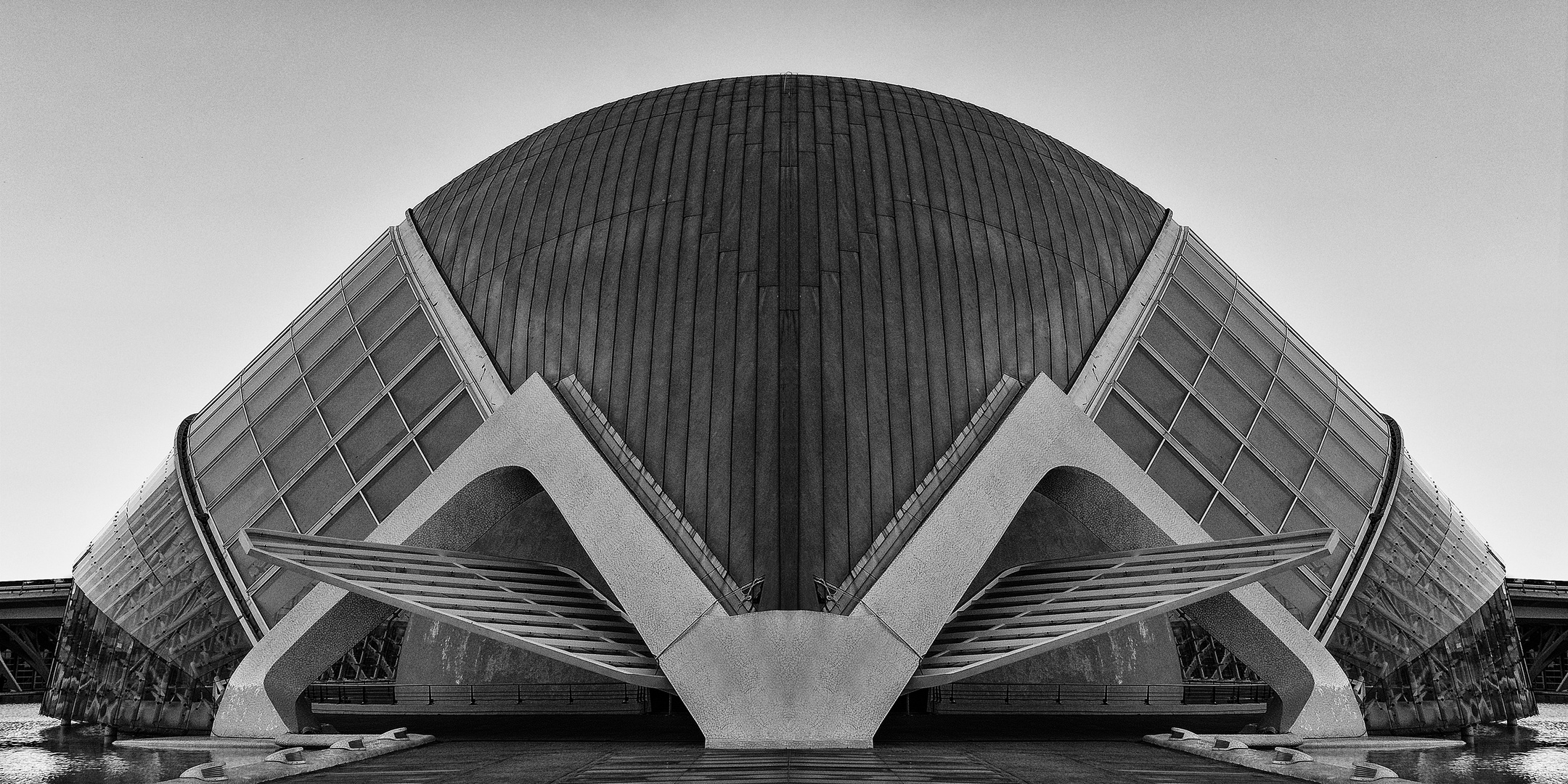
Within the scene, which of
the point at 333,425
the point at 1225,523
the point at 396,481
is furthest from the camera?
the point at 333,425

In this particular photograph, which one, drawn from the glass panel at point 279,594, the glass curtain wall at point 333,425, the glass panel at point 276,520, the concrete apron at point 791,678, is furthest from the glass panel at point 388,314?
the concrete apron at point 791,678

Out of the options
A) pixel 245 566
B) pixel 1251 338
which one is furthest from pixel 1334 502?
pixel 245 566

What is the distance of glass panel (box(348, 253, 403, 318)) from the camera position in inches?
1407

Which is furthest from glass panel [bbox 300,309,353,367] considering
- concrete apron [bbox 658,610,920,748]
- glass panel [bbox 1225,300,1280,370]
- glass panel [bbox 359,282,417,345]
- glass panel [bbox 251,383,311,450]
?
glass panel [bbox 1225,300,1280,370]

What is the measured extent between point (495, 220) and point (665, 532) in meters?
12.5

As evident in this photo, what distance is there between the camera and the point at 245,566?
32.1 meters

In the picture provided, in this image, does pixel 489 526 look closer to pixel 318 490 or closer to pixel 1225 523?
pixel 318 490

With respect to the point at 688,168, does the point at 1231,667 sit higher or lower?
lower

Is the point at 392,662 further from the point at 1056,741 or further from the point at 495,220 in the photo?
the point at 1056,741

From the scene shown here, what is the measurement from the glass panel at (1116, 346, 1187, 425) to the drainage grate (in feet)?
41.7

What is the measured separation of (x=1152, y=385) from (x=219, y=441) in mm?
23597

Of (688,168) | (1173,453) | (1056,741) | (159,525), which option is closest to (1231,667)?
(1173,453)

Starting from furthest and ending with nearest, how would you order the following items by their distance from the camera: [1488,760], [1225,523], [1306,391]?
[1306,391] → [1225,523] → [1488,760]

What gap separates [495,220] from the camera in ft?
113
